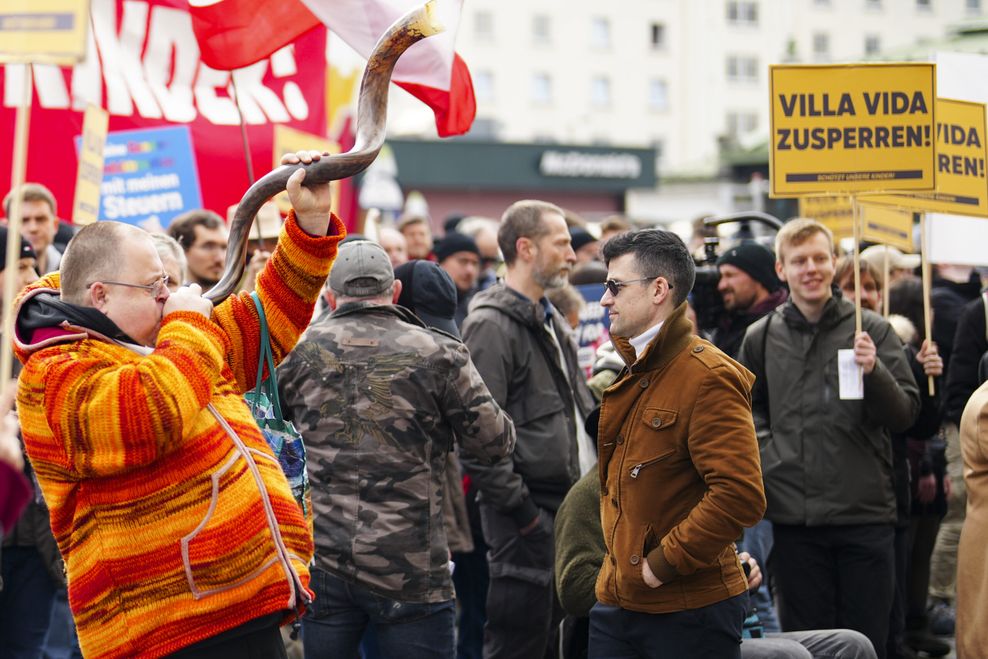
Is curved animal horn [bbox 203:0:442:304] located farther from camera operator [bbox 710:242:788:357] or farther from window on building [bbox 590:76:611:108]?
window on building [bbox 590:76:611:108]

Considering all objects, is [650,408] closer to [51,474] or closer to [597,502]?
[597,502]

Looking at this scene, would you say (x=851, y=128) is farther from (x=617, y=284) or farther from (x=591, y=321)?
(x=617, y=284)

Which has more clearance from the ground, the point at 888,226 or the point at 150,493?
the point at 888,226

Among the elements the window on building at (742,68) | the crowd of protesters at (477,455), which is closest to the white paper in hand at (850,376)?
the crowd of protesters at (477,455)

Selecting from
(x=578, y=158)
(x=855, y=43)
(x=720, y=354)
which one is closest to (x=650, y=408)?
(x=720, y=354)

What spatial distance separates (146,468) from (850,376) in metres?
3.54

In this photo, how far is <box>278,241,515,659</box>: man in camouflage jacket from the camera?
15.7ft

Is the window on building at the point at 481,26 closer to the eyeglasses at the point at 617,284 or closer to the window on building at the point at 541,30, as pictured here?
the window on building at the point at 541,30

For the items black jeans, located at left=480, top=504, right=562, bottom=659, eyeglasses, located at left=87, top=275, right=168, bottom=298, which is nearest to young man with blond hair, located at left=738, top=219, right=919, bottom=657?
black jeans, located at left=480, top=504, right=562, bottom=659

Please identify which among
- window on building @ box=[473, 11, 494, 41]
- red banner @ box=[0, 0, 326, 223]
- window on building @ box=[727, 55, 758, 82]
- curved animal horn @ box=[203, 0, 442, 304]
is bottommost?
curved animal horn @ box=[203, 0, 442, 304]

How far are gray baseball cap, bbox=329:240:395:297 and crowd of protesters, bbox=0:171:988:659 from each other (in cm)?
1

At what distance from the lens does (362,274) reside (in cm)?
505

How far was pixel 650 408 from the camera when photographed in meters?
4.18

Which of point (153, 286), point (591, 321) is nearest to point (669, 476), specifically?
point (153, 286)
